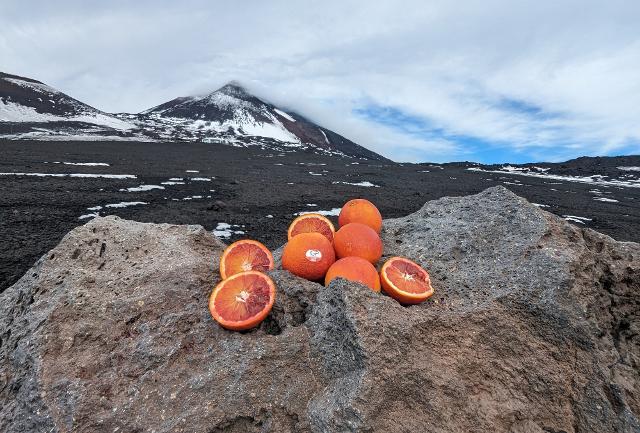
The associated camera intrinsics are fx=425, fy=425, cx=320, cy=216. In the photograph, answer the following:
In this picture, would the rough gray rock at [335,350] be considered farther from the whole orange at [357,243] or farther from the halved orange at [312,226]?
the halved orange at [312,226]

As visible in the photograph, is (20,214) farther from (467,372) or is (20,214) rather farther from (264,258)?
(467,372)

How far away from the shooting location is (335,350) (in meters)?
3.53

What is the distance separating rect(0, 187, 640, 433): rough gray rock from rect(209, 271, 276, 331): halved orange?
0.13 m

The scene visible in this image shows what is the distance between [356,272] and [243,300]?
1080 mm

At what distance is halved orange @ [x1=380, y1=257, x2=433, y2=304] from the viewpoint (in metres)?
4.05

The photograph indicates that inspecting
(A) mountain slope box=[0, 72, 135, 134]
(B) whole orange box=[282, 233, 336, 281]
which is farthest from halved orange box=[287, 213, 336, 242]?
(A) mountain slope box=[0, 72, 135, 134]

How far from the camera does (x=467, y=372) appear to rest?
366 cm

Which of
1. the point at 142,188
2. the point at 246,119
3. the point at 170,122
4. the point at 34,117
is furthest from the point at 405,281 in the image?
the point at 246,119

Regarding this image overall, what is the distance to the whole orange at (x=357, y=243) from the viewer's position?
4.45m

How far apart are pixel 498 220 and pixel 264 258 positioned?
2862mm

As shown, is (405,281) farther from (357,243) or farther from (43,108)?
(43,108)

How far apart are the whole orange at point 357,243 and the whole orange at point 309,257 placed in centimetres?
14

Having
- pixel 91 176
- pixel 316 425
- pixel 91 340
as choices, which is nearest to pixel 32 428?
pixel 91 340

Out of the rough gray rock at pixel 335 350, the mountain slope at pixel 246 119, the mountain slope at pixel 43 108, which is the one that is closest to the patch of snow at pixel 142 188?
the rough gray rock at pixel 335 350
